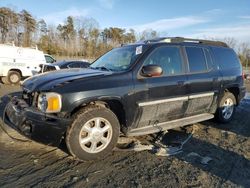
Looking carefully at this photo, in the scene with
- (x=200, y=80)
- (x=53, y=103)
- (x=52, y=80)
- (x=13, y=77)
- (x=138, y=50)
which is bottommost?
(x=13, y=77)

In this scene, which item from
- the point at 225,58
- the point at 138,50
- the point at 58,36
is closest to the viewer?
the point at 138,50

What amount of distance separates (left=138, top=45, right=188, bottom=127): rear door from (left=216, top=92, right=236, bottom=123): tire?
1.51 meters

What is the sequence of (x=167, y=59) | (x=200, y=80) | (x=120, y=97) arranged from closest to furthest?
(x=120, y=97), (x=167, y=59), (x=200, y=80)

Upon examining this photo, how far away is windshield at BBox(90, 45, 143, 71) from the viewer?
4855mm

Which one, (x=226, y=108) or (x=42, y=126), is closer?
(x=42, y=126)

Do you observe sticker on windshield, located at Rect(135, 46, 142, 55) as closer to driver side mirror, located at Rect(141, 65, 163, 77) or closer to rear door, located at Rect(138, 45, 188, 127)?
rear door, located at Rect(138, 45, 188, 127)

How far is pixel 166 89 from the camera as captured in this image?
16.0ft

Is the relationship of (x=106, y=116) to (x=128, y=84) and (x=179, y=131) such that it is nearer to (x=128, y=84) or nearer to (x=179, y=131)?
(x=128, y=84)

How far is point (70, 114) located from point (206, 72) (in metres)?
3.10

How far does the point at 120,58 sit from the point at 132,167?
2.07m

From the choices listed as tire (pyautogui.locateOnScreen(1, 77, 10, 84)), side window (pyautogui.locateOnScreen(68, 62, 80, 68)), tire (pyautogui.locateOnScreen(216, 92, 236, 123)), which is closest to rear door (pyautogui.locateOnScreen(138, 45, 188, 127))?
tire (pyautogui.locateOnScreen(216, 92, 236, 123))

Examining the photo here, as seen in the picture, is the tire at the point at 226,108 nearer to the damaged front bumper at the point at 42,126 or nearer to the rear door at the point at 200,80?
the rear door at the point at 200,80

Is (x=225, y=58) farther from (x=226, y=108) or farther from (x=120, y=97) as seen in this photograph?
(x=120, y=97)

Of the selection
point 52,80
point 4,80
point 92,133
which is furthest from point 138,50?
point 4,80
